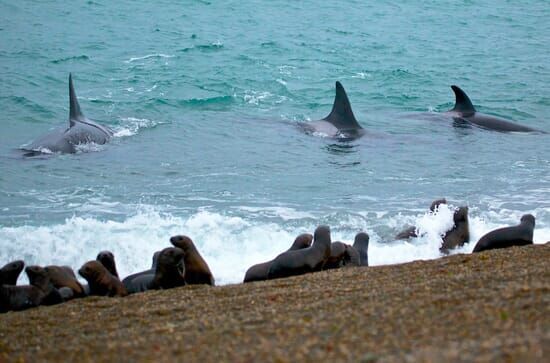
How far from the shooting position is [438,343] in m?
5.19

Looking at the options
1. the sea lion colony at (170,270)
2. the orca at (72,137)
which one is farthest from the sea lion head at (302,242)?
Answer: the orca at (72,137)

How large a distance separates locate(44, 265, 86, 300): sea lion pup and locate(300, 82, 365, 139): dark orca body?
368 inches

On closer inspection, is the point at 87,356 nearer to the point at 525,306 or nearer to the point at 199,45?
the point at 525,306

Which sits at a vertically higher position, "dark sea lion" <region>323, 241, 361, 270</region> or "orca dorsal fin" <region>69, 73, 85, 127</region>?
"dark sea lion" <region>323, 241, 361, 270</region>

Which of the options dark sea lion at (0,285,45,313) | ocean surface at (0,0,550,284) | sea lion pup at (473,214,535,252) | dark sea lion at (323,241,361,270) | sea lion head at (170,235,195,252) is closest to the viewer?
dark sea lion at (0,285,45,313)

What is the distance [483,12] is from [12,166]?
83.0ft

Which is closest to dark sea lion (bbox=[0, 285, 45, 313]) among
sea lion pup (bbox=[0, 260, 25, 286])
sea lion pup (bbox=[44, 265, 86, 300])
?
sea lion pup (bbox=[44, 265, 86, 300])

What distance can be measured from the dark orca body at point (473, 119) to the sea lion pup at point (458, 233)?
741cm

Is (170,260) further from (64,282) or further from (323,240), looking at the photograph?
(323,240)

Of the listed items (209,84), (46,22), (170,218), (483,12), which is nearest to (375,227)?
(170,218)

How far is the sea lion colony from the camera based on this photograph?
8109 mm

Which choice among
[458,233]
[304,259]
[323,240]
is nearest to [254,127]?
[458,233]

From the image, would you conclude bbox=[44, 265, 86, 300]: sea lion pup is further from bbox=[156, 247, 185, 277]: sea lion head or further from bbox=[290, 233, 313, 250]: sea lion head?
bbox=[290, 233, 313, 250]: sea lion head

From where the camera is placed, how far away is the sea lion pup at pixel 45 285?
809cm
